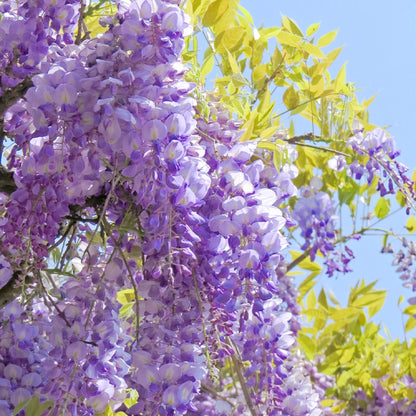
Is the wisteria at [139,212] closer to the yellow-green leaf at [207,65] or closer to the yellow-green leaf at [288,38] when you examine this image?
the yellow-green leaf at [207,65]

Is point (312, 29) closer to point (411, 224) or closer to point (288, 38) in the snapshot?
point (288, 38)

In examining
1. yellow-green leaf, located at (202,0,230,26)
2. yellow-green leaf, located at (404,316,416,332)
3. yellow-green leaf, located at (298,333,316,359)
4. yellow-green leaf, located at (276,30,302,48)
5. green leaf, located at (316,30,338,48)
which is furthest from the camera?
yellow-green leaf, located at (404,316,416,332)

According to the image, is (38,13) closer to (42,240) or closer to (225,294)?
(42,240)

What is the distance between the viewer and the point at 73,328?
43.1 inches

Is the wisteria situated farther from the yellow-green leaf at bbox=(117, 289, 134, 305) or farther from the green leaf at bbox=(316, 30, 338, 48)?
the green leaf at bbox=(316, 30, 338, 48)

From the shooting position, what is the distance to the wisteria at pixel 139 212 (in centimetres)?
98

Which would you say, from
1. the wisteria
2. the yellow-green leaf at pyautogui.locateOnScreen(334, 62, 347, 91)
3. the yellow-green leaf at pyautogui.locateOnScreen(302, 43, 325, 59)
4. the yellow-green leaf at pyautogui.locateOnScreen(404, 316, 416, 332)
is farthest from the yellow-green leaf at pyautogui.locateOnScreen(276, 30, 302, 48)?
the yellow-green leaf at pyautogui.locateOnScreen(404, 316, 416, 332)

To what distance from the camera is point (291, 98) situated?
1.78 m

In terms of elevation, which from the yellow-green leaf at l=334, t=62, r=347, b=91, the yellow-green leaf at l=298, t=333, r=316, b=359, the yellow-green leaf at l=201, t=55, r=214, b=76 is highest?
the yellow-green leaf at l=334, t=62, r=347, b=91

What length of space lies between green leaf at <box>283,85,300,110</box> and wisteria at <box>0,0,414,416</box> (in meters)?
0.55

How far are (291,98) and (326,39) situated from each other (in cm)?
16

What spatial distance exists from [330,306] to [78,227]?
4.17ft

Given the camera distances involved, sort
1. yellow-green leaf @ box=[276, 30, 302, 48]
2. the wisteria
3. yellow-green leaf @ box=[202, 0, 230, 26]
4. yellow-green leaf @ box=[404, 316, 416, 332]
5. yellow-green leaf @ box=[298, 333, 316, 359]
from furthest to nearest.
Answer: yellow-green leaf @ box=[404, 316, 416, 332] < yellow-green leaf @ box=[298, 333, 316, 359] < yellow-green leaf @ box=[276, 30, 302, 48] < yellow-green leaf @ box=[202, 0, 230, 26] < the wisteria

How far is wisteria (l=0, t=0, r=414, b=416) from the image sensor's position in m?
0.98
